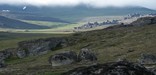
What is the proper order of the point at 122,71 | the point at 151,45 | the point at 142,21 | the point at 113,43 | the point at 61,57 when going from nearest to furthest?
the point at 122,71 < the point at 61,57 < the point at 151,45 < the point at 113,43 < the point at 142,21

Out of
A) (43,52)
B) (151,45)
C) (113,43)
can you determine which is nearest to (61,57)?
(151,45)

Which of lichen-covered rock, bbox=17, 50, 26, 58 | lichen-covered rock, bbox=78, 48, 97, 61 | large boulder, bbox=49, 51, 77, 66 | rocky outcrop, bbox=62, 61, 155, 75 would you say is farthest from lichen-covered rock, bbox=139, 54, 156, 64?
lichen-covered rock, bbox=17, 50, 26, 58

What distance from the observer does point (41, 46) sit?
116 meters

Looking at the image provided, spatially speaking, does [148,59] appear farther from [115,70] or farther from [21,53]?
[21,53]

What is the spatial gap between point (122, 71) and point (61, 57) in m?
44.1

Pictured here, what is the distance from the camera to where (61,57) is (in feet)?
238

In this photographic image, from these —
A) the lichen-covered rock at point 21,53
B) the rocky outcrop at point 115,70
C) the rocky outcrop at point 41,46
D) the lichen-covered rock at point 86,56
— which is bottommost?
the lichen-covered rock at point 21,53

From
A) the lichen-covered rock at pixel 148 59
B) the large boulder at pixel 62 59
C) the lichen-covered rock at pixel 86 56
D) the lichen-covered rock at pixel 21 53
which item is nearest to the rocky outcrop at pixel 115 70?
the lichen-covered rock at pixel 148 59

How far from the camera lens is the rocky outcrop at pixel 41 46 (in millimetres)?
114938

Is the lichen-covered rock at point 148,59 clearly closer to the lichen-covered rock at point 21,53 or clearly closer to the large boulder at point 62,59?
the large boulder at point 62,59

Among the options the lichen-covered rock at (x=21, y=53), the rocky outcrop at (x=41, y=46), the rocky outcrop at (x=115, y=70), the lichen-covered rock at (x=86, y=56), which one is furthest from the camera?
the rocky outcrop at (x=41, y=46)

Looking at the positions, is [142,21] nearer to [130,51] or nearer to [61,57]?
[130,51]

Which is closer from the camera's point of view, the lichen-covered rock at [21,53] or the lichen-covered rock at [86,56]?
the lichen-covered rock at [86,56]

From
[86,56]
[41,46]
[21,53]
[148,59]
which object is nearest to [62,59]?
[86,56]
